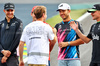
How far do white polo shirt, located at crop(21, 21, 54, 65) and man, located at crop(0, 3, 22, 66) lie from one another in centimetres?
125

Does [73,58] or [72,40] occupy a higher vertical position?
[72,40]

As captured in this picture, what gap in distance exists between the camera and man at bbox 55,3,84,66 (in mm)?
5740

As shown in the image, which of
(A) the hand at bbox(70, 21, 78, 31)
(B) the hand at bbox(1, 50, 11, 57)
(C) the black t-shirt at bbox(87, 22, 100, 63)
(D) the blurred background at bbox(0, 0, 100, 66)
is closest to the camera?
(C) the black t-shirt at bbox(87, 22, 100, 63)

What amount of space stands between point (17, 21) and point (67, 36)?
1.27 meters

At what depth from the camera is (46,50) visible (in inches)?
191

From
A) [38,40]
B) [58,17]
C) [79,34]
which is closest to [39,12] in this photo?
[38,40]

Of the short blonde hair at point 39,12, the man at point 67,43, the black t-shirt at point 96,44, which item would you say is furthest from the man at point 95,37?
the short blonde hair at point 39,12

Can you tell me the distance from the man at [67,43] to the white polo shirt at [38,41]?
37.3 inches

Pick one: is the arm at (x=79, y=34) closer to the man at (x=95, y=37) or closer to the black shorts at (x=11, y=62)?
the man at (x=95, y=37)

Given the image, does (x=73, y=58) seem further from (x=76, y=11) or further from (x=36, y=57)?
(x=76, y=11)

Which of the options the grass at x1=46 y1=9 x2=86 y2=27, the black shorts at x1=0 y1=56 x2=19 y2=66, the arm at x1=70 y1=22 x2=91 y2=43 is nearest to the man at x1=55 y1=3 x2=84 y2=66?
the arm at x1=70 y1=22 x2=91 y2=43

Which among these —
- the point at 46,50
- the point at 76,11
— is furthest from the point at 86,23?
the point at 46,50

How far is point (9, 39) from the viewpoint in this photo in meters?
6.11

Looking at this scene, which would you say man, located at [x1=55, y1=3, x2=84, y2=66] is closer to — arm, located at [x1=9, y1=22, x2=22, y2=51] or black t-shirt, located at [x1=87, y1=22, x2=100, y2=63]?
black t-shirt, located at [x1=87, y1=22, x2=100, y2=63]
